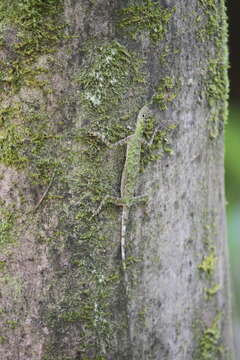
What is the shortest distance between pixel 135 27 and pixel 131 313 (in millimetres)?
1169

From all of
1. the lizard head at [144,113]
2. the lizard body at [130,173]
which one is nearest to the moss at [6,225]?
the lizard body at [130,173]

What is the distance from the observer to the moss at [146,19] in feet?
5.78

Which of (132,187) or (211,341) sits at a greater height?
(132,187)

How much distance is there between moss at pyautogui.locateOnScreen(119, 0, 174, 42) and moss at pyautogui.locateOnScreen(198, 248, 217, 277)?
1086 mm

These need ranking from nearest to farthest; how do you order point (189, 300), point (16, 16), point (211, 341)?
point (16, 16), point (189, 300), point (211, 341)

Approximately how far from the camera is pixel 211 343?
92.5 inches

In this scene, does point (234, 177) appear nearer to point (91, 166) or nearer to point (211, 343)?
point (211, 343)

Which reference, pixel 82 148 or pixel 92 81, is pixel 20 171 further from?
pixel 92 81

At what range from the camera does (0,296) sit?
176cm

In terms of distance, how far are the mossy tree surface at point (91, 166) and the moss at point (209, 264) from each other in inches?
8.8

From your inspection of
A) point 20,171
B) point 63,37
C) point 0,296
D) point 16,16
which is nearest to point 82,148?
point 20,171

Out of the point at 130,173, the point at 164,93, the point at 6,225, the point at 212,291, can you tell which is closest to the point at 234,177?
the point at 212,291

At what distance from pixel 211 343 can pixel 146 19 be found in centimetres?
162

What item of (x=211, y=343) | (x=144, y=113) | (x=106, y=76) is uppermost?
(x=106, y=76)
